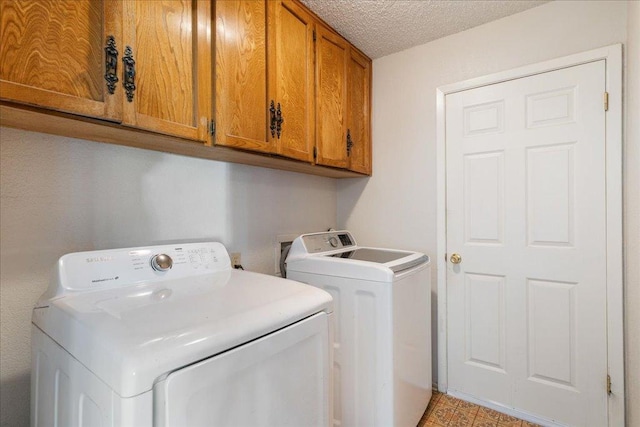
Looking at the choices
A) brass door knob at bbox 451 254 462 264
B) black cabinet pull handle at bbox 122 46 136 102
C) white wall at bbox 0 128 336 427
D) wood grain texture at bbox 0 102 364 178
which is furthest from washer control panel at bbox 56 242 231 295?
brass door knob at bbox 451 254 462 264

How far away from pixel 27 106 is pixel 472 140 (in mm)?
2108

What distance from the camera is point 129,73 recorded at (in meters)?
0.95

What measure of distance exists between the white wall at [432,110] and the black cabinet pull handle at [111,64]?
5.74 feet

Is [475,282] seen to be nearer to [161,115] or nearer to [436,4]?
[436,4]

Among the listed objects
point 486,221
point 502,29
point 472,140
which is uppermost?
point 502,29

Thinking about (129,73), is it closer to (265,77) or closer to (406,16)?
(265,77)

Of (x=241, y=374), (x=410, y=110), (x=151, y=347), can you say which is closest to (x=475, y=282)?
(x=410, y=110)

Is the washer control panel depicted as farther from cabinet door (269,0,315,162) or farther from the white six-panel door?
the white six-panel door

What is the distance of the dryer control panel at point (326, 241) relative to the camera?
177 centimetres

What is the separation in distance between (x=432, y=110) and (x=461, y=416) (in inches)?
76.9

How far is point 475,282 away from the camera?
6.29ft

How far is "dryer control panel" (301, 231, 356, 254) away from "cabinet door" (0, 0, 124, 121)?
1129mm

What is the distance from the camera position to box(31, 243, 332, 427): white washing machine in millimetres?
578

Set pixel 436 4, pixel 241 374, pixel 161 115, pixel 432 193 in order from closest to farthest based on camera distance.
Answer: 1. pixel 241 374
2. pixel 161 115
3. pixel 436 4
4. pixel 432 193
